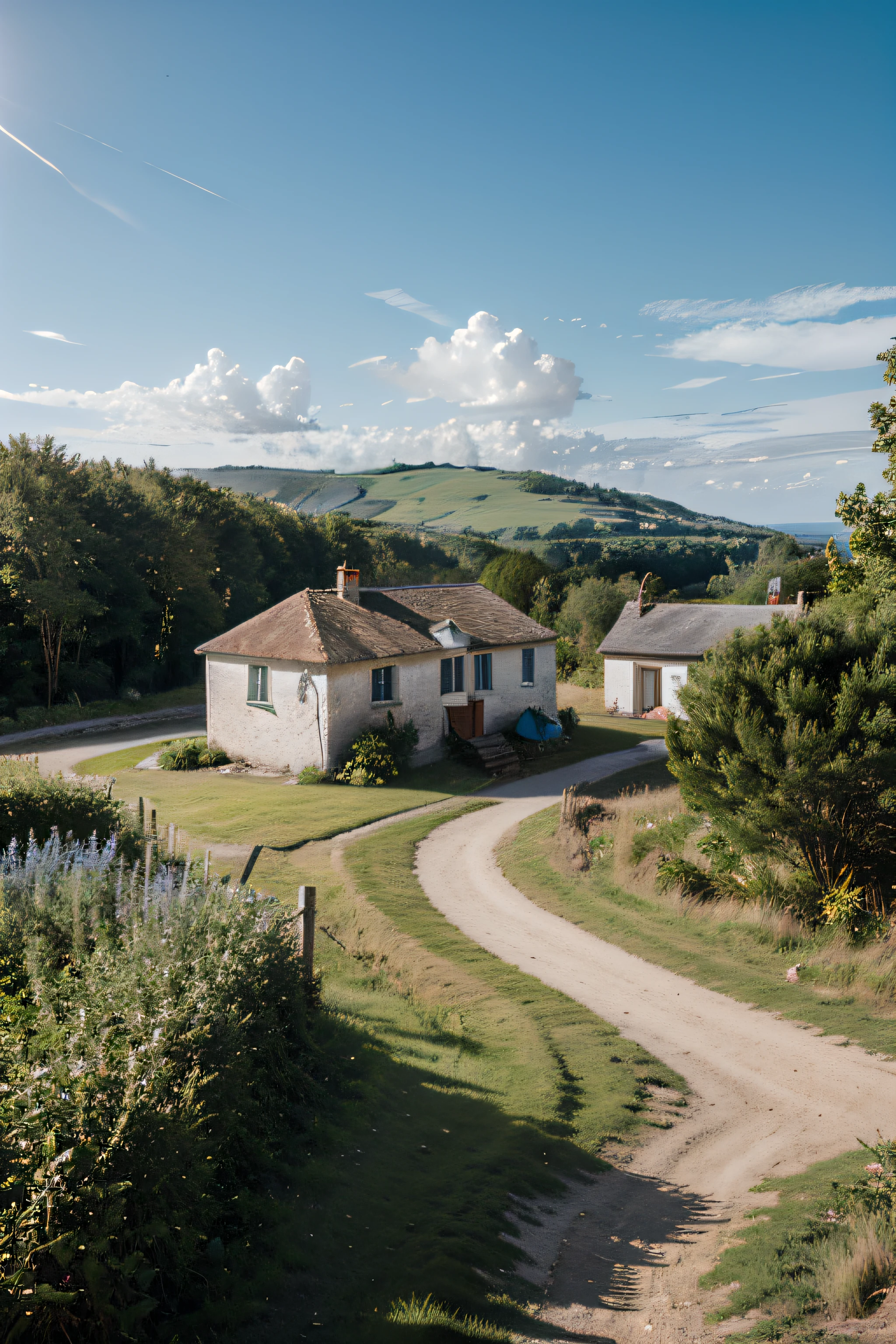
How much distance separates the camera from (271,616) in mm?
27984

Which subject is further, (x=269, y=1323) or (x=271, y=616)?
(x=271, y=616)

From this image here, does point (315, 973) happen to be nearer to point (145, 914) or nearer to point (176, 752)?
point (145, 914)

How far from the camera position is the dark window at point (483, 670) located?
101 ft

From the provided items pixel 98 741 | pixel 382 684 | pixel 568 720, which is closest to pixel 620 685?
pixel 568 720

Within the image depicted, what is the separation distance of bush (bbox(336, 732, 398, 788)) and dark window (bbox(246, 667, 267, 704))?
333cm

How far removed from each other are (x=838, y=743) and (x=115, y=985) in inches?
466

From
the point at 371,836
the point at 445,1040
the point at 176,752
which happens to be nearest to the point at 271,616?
the point at 176,752

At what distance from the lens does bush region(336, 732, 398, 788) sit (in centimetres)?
2481

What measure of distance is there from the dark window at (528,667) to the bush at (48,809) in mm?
19733

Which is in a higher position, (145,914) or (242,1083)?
(145,914)

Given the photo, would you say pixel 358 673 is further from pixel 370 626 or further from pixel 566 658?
pixel 566 658

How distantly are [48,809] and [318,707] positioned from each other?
11342 millimetres

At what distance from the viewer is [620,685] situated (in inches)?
1602

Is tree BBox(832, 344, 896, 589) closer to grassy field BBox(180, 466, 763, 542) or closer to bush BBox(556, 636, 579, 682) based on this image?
bush BBox(556, 636, 579, 682)
